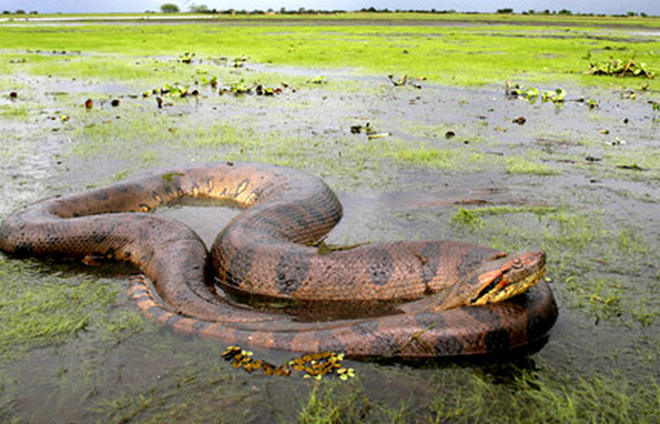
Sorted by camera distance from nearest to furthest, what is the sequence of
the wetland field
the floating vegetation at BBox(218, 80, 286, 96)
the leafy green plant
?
the wetland field < the leafy green plant < the floating vegetation at BBox(218, 80, 286, 96)

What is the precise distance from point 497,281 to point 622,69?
15840mm

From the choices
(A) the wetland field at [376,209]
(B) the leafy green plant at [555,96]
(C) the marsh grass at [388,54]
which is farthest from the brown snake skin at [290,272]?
(C) the marsh grass at [388,54]

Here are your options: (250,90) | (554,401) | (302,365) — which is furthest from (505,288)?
(250,90)

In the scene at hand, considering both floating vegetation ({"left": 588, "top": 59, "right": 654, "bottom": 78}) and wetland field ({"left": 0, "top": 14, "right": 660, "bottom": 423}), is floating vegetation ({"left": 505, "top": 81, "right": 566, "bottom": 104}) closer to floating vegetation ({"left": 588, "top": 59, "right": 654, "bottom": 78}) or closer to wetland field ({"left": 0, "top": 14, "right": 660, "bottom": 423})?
wetland field ({"left": 0, "top": 14, "right": 660, "bottom": 423})

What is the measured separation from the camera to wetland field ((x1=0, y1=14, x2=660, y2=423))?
3.14 m

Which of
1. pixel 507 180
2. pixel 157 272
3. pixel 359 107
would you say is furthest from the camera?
pixel 359 107

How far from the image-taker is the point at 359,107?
40.9 ft

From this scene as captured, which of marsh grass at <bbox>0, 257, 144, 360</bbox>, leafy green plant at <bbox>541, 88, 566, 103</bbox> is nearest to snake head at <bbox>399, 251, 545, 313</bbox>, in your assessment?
marsh grass at <bbox>0, 257, 144, 360</bbox>

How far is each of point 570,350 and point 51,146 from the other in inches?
313

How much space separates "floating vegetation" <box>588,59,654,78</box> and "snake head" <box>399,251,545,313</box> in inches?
593

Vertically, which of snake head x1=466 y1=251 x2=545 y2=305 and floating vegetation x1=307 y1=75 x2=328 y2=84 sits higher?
snake head x1=466 y1=251 x2=545 y2=305

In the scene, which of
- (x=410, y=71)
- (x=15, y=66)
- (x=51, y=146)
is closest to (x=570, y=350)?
(x=51, y=146)

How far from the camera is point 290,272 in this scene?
441cm

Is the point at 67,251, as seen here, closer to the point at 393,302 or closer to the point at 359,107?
the point at 393,302
